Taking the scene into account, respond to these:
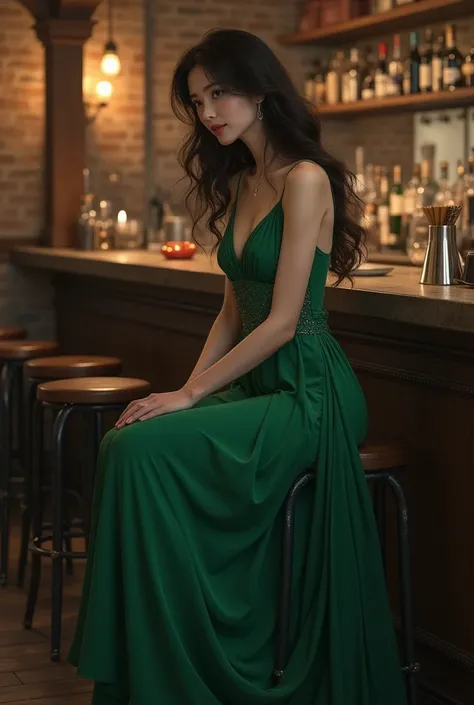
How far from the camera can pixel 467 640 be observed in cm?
312

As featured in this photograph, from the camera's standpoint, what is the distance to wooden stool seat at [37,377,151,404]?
154 inches

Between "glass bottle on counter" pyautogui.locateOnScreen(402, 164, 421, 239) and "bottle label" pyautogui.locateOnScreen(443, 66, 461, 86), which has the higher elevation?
"bottle label" pyautogui.locateOnScreen(443, 66, 461, 86)

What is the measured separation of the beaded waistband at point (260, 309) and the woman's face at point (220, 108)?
1.19 ft

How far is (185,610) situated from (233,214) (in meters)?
1.03

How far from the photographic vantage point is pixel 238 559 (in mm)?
2986

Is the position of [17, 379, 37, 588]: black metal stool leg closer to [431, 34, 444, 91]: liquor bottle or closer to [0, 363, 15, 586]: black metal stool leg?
[0, 363, 15, 586]: black metal stool leg

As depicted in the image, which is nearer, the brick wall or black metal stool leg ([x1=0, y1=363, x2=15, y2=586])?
black metal stool leg ([x1=0, y1=363, x2=15, y2=586])

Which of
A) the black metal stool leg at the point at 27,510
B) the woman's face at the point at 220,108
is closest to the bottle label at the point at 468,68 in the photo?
the black metal stool leg at the point at 27,510

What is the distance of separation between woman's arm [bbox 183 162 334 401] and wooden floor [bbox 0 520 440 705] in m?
1.05

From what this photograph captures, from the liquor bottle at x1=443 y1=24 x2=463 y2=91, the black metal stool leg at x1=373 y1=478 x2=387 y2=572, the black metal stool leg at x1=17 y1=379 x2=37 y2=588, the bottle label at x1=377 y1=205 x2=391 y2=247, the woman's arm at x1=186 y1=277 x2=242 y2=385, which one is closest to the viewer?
the black metal stool leg at x1=373 y1=478 x2=387 y2=572

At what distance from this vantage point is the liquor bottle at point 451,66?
635 cm

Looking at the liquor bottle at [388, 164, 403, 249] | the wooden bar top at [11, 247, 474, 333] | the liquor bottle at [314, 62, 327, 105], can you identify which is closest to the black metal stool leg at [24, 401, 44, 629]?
the wooden bar top at [11, 247, 474, 333]

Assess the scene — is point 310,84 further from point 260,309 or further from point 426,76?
point 260,309

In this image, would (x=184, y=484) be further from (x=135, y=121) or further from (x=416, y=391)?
(x=135, y=121)
